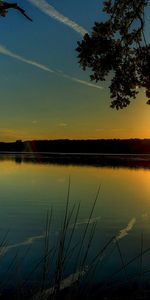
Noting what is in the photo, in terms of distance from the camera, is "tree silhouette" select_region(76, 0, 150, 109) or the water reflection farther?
the water reflection

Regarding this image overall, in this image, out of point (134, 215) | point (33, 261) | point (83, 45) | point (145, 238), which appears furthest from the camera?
point (134, 215)

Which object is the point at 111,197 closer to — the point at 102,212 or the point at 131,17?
the point at 102,212

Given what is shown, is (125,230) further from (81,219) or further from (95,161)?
(95,161)

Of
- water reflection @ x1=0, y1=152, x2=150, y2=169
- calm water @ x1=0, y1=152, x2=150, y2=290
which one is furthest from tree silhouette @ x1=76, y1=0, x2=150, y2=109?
water reflection @ x1=0, y1=152, x2=150, y2=169

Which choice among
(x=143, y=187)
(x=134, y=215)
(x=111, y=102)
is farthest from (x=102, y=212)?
(x=143, y=187)

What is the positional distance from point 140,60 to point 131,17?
1413mm

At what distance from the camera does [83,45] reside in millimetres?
13273

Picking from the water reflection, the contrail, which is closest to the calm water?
the contrail

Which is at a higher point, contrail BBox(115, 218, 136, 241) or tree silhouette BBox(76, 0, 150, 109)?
tree silhouette BBox(76, 0, 150, 109)

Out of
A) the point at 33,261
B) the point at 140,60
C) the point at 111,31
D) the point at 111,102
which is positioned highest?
the point at 111,31

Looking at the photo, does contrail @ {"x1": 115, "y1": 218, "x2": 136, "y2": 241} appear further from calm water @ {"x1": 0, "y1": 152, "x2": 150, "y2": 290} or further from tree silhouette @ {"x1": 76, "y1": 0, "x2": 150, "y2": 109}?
tree silhouette @ {"x1": 76, "y1": 0, "x2": 150, "y2": 109}

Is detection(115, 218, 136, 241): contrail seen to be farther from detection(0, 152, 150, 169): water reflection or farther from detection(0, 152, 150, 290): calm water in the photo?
detection(0, 152, 150, 169): water reflection

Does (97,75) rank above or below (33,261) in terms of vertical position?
above

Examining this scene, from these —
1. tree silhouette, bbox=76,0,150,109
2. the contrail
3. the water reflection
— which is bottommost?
the contrail
